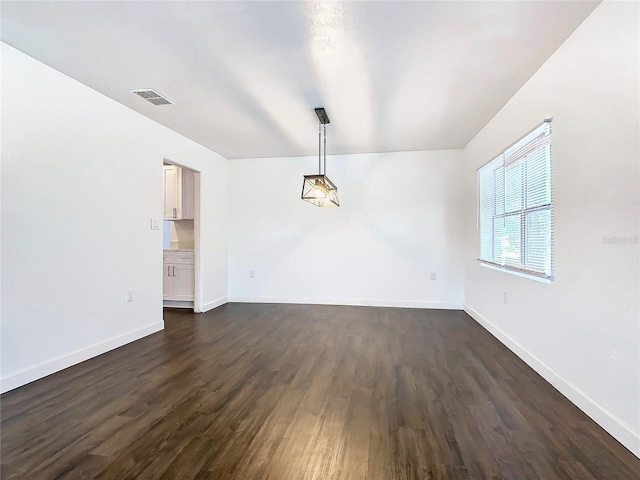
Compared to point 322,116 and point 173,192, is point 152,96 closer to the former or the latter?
point 322,116

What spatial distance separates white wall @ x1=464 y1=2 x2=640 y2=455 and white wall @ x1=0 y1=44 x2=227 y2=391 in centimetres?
394

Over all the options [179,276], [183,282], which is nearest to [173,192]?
[179,276]

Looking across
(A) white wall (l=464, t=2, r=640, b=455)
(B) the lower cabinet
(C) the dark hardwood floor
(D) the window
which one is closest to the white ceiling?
(A) white wall (l=464, t=2, r=640, b=455)

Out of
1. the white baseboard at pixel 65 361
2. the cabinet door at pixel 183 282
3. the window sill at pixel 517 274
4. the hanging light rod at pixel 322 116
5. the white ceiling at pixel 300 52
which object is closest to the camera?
the white ceiling at pixel 300 52

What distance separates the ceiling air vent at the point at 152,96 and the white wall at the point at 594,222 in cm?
338

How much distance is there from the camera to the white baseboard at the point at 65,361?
2.30m

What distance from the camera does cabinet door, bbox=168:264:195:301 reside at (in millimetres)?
4922

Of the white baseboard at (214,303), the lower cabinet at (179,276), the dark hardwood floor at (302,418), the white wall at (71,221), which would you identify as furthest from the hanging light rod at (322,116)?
the white baseboard at (214,303)

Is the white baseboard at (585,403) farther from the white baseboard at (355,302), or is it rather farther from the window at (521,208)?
the white baseboard at (355,302)

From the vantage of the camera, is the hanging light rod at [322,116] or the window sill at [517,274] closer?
the window sill at [517,274]

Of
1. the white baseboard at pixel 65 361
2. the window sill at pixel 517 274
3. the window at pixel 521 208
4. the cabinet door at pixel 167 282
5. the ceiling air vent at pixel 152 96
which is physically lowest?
the white baseboard at pixel 65 361

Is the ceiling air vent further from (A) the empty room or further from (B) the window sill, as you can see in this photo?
(B) the window sill

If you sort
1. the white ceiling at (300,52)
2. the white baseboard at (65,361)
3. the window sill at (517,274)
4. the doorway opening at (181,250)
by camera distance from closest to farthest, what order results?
the white ceiling at (300,52)
the white baseboard at (65,361)
the window sill at (517,274)
the doorway opening at (181,250)

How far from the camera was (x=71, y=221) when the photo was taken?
8.96 feet
